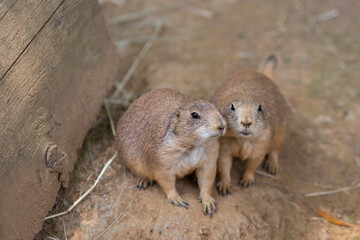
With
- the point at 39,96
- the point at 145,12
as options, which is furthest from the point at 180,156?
the point at 145,12

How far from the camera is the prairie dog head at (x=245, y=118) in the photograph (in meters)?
4.04

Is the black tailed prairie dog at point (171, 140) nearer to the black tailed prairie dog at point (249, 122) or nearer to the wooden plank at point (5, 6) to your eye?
the black tailed prairie dog at point (249, 122)

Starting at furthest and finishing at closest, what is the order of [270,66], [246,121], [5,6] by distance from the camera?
1. [270,66]
2. [246,121]
3. [5,6]

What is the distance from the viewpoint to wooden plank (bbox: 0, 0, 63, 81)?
340cm

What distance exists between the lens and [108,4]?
839cm

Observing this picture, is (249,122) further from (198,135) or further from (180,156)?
(180,156)

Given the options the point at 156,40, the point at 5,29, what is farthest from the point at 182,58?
the point at 5,29

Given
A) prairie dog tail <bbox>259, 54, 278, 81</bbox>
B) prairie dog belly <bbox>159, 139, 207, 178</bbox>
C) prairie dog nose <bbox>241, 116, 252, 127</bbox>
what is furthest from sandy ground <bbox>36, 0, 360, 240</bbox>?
prairie dog nose <bbox>241, 116, 252, 127</bbox>

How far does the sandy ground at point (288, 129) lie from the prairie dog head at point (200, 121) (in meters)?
1.01

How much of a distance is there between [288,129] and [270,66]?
115 cm

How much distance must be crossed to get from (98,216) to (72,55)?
187 cm

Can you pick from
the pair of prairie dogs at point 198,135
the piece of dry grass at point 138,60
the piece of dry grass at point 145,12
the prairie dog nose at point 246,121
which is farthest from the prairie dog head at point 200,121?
the piece of dry grass at point 145,12

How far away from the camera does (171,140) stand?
4.00m

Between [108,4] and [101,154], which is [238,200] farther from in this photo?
[108,4]
